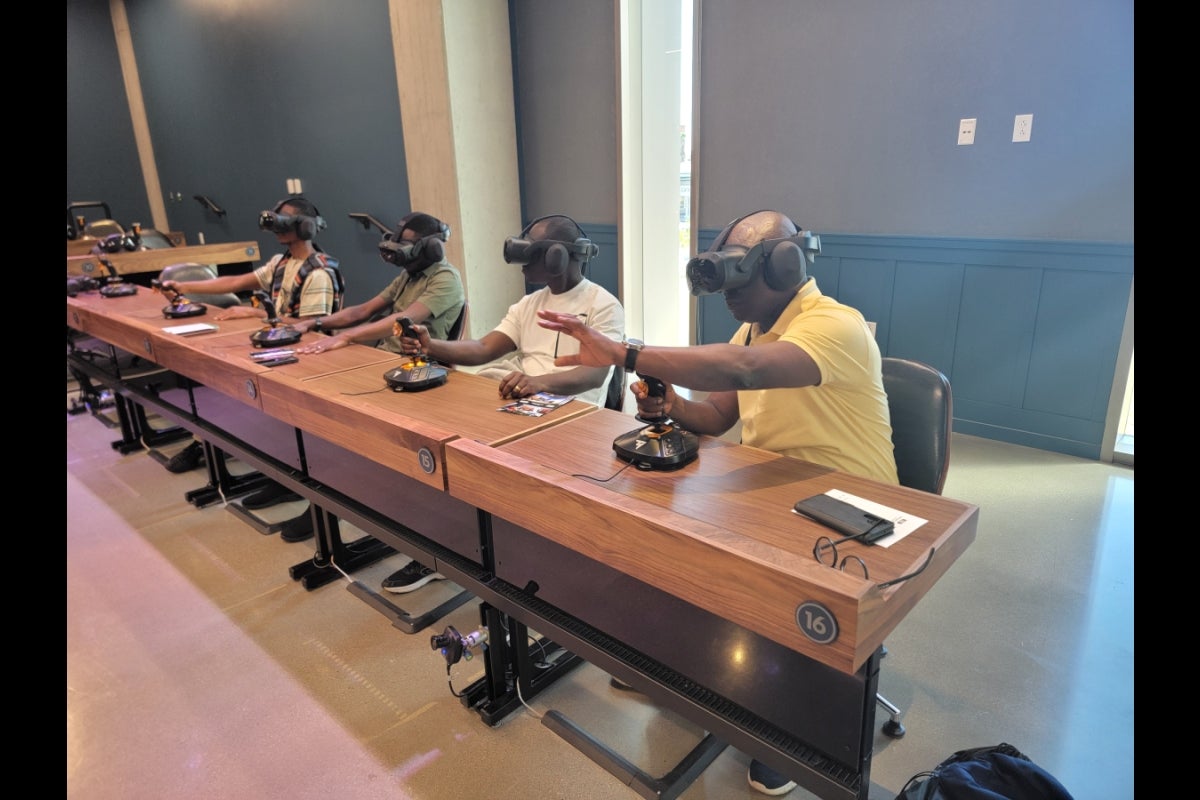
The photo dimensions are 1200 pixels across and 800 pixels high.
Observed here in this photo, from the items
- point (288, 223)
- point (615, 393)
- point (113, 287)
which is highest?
point (288, 223)

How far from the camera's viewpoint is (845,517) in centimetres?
105

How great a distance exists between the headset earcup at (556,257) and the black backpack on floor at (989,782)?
1528 millimetres

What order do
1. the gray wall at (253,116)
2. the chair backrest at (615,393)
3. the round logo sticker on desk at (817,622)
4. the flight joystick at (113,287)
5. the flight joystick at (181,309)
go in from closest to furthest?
the round logo sticker on desk at (817,622)
the chair backrest at (615,393)
the flight joystick at (181,309)
the flight joystick at (113,287)
the gray wall at (253,116)

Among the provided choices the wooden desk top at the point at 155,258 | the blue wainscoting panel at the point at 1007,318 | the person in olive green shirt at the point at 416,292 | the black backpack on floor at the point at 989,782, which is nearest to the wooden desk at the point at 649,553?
the black backpack on floor at the point at 989,782

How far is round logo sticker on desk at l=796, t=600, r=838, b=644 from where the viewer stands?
2.74 ft

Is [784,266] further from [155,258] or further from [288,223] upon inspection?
[155,258]

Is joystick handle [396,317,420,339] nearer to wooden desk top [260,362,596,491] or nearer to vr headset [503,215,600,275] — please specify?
wooden desk top [260,362,596,491]

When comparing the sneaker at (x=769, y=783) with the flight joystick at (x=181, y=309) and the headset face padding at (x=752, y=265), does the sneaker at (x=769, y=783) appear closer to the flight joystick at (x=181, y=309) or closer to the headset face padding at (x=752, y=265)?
the headset face padding at (x=752, y=265)

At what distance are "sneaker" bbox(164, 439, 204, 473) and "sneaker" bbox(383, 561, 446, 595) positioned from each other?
1634mm

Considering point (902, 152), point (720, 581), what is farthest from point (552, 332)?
point (902, 152)

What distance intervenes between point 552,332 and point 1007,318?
2.18m

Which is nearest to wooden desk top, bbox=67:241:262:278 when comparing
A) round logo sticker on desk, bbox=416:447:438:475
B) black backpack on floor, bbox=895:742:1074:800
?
round logo sticker on desk, bbox=416:447:438:475

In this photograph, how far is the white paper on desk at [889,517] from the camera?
3.31ft
